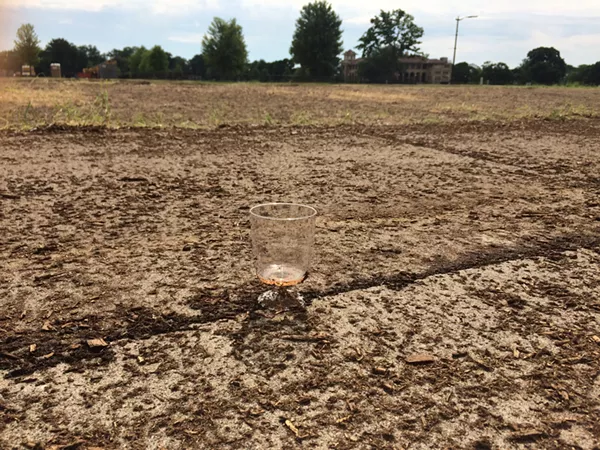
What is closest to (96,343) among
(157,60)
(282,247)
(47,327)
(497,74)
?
(47,327)

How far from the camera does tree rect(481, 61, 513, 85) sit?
7050 cm

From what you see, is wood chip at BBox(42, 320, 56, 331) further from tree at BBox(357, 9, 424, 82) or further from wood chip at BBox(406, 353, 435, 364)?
tree at BBox(357, 9, 424, 82)

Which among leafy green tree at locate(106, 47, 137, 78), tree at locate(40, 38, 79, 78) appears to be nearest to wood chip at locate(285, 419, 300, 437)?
tree at locate(40, 38, 79, 78)

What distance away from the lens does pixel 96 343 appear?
1416mm

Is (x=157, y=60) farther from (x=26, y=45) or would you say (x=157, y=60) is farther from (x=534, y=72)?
(x=534, y=72)

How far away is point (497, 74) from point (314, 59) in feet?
99.7

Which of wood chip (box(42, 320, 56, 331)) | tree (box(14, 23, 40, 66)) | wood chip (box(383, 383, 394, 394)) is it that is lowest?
wood chip (box(383, 383, 394, 394))

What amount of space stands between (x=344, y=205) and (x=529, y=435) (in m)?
2.04

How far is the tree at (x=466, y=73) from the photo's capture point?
73569mm

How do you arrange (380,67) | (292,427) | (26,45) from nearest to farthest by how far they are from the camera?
(292,427) < (26,45) < (380,67)

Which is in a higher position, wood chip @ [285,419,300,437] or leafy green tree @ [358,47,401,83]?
leafy green tree @ [358,47,401,83]

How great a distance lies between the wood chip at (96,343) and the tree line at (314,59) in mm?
39714

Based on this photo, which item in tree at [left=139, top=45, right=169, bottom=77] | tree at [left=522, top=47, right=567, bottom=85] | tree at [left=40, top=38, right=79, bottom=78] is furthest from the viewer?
tree at [left=40, top=38, right=79, bottom=78]

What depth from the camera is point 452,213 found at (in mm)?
2852
